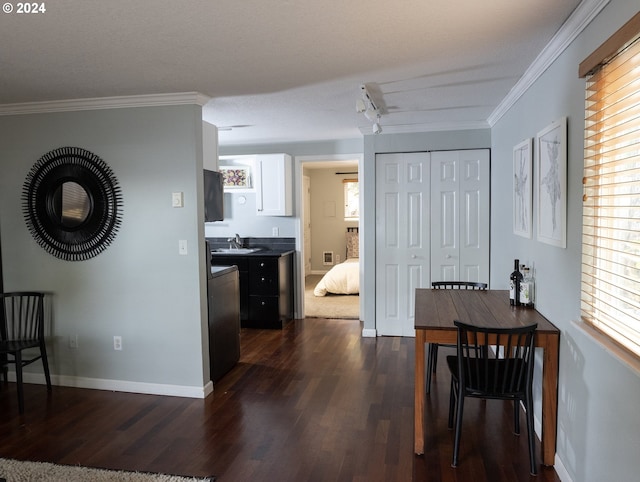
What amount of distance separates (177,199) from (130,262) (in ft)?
2.16

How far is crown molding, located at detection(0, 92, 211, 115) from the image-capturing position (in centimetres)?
335

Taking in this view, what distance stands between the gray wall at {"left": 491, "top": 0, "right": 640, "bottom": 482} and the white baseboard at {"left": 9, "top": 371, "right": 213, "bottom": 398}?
96.1 inches

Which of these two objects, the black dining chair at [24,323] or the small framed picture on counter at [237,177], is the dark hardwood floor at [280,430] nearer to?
the black dining chair at [24,323]

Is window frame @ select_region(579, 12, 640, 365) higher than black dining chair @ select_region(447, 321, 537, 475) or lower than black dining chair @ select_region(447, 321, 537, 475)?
higher

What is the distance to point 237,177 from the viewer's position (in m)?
5.87

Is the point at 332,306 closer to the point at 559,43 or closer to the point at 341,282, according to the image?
the point at 341,282

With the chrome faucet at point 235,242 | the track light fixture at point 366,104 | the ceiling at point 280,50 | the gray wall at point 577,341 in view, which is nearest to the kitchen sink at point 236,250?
the chrome faucet at point 235,242

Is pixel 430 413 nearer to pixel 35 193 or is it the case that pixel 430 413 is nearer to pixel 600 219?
pixel 600 219

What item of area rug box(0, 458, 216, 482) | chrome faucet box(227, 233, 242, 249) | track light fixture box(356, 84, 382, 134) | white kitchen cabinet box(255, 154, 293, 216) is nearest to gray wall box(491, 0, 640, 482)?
track light fixture box(356, 84, 382, 134)

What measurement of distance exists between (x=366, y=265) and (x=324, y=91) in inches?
85.6

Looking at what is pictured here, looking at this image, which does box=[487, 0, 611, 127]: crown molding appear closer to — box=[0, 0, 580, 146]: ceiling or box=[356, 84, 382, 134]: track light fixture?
box=[0, 0, 580, 146]: ceiling

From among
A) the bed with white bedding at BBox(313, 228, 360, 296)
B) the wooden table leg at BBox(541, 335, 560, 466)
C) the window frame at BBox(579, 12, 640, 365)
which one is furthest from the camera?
the bed with white bedding at BBox(313, 228, 360, 296)

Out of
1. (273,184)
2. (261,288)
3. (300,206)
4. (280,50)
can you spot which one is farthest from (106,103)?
(300,206)

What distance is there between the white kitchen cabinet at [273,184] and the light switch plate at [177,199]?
2.29m
